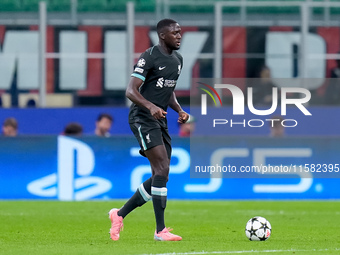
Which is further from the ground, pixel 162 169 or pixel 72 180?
pixel 162 169

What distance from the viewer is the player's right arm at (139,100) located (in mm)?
7526

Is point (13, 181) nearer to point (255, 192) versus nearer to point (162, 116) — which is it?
point (255, 192)

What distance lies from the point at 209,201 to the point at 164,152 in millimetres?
6206

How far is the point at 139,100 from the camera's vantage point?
7664 mm

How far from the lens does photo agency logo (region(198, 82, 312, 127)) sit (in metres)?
17.4

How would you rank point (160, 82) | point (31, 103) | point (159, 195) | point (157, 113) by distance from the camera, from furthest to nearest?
point (31, 103), point (160, 82), point (159, 195), point (157, 113)

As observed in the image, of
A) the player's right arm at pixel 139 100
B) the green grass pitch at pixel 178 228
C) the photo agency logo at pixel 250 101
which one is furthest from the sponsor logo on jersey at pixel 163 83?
the photo agency logo at pixel 250 101

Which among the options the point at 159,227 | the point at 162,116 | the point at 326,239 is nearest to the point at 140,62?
the point at 162,116

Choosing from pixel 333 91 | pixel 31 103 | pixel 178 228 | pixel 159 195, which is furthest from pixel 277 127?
pixel 159 195

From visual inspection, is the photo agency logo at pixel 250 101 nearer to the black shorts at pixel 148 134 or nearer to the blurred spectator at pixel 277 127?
the blurred spectator at pixel 277 127

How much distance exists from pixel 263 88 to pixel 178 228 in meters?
9.35

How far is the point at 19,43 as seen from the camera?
18578 millimetres

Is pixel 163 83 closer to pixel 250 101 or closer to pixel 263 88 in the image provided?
pixel 250 101

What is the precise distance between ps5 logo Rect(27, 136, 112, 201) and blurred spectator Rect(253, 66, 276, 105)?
5217mm
